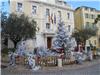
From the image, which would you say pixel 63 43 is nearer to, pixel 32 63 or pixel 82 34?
pixel 32 63

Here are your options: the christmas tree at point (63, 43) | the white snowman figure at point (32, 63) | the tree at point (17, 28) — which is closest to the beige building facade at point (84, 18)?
the tree at point (17, 28)

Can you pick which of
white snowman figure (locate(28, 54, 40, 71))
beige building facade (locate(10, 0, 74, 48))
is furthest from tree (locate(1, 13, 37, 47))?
white snowman figure (locate(28, 54, 40, 71))

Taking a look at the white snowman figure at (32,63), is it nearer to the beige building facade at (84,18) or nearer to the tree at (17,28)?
the tree at (17,28)

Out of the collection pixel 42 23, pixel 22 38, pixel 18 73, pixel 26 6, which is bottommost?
pixel 18 73

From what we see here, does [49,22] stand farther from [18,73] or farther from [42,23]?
[18,73]

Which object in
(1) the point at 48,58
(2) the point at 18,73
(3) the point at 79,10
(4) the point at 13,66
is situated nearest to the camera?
(2) the point at 18,73

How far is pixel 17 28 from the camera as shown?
60.5ft

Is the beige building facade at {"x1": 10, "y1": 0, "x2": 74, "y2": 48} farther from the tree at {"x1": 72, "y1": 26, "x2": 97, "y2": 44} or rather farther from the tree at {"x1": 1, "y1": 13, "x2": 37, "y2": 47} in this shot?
the tree at {"x1": 1, "y1": 13, "x2": 37, "y2": 47}

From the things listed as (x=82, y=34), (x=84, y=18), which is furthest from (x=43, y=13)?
(x=84, y=18)

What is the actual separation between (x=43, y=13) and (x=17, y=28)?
21.6 ft

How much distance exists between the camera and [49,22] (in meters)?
24.7

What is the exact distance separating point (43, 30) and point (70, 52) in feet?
35.6

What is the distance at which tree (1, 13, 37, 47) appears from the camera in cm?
1816

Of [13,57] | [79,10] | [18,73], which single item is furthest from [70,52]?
[79,10]
